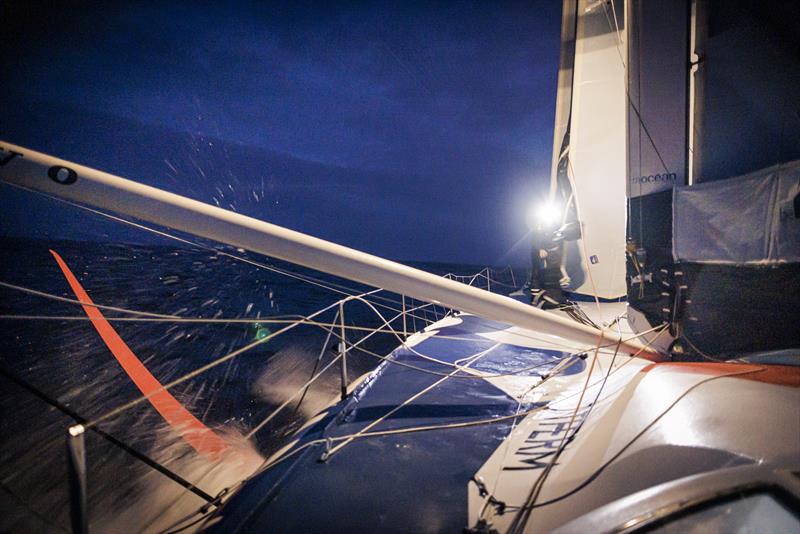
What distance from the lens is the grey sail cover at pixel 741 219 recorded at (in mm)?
3703

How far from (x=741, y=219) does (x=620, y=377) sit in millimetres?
3038

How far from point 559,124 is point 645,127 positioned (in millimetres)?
4229

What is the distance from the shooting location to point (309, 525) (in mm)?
1847

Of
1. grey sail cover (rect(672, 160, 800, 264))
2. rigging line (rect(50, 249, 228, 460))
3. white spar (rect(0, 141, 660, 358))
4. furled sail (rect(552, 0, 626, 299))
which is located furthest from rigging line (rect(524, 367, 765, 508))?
furled sail (rect(552, 0, 626, 299))

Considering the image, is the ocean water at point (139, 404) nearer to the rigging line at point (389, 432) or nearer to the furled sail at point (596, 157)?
the rigging line at point (389, 432)

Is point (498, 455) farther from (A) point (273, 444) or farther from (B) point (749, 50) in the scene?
(B) point (749, 50)

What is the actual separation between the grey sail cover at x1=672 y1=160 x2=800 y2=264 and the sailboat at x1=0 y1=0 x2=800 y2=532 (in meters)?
0.02

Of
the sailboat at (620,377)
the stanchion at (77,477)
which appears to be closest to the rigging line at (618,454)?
the sailboat at (620,377)

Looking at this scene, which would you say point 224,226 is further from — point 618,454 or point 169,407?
point 169,407

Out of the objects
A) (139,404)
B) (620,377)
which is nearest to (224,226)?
(620,377)

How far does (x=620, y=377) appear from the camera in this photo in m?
3.00

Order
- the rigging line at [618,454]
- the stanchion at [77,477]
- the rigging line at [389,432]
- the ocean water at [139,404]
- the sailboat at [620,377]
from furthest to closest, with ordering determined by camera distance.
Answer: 1. the ocean water at [139,404]
2. the rigging line at [389,432]
3. the rigging line at [618,454]
4. the sailboat at [620,377]
5. the stanchion at [77,477]

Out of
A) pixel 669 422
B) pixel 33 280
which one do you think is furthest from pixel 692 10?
pixel 33 280

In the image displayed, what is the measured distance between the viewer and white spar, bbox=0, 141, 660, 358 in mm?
1596
